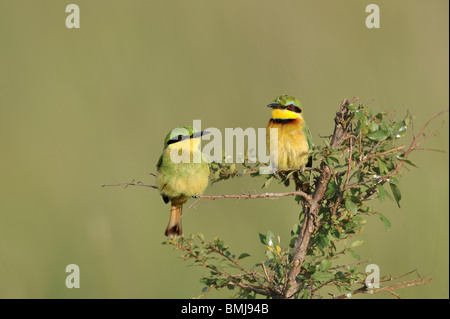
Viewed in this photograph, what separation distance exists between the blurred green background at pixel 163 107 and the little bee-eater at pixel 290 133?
54cm

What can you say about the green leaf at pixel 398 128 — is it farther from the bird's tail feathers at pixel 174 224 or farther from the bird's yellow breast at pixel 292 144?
the bird's tail feathers at pixel 174 224

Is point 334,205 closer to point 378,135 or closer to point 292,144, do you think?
point 378,135

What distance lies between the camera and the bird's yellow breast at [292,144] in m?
2.31

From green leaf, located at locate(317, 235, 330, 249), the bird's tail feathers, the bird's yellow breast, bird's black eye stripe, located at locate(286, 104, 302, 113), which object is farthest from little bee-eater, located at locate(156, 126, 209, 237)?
green leaf, located at locate(317, 235, 330, 249)

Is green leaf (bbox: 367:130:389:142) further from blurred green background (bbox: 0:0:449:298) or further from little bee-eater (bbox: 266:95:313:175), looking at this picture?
blurred green background (bbox: 0:0:449:298)

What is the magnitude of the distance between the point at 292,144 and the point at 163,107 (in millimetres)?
1491

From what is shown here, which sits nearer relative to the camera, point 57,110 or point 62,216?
point 62,216

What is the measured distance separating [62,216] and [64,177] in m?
0.27

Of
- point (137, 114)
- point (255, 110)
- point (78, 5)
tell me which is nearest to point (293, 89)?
point (255, 110)

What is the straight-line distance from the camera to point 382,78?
12.2 ft

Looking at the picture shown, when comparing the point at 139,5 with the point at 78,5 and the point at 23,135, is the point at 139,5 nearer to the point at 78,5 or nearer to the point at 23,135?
the point at 78,5

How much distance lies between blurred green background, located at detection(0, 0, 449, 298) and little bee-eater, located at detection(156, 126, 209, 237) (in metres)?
0.80

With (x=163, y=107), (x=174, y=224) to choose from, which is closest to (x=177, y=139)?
(x=174, y=224)

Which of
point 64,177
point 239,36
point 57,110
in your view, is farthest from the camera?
point 239,36
